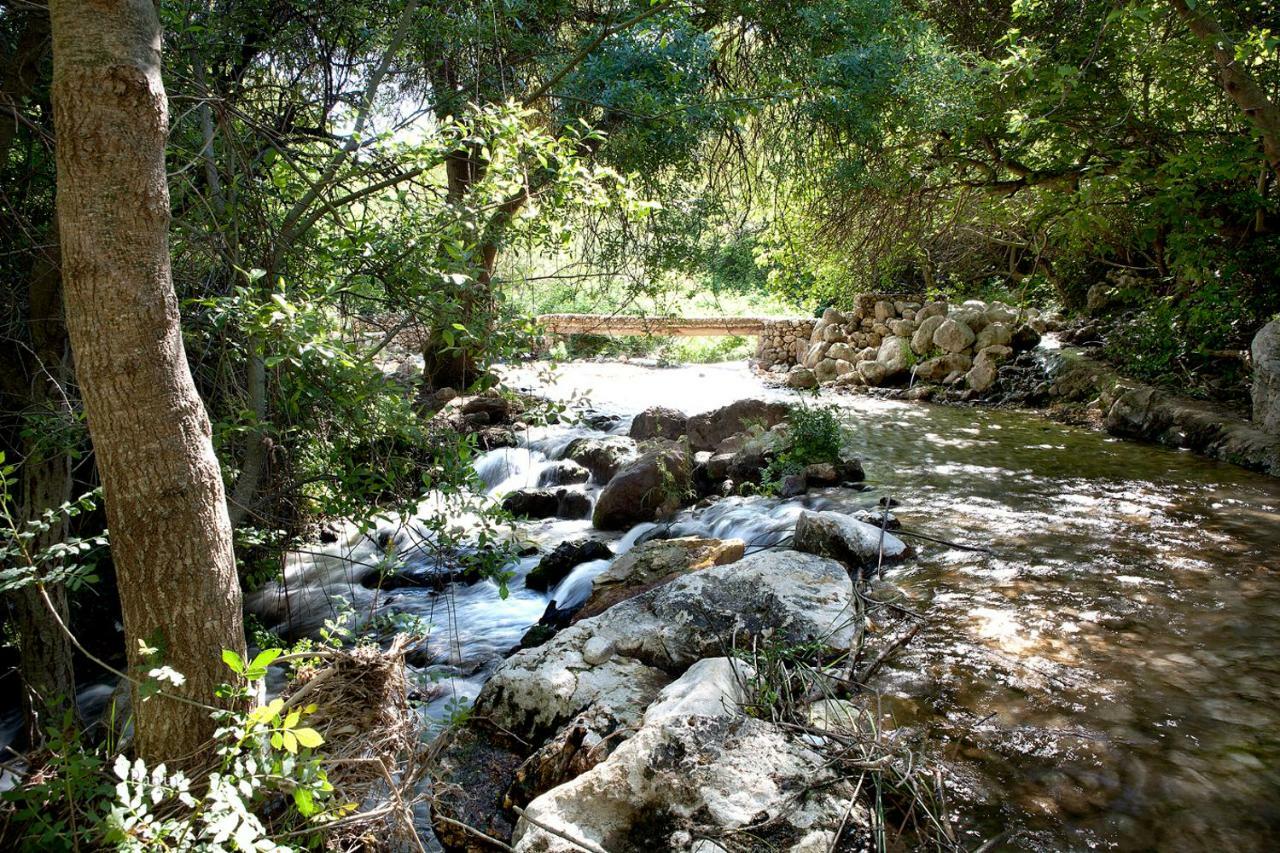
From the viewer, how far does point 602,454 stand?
8.80m

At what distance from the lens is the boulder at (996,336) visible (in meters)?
12.6

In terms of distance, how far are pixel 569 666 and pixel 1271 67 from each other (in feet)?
30.0

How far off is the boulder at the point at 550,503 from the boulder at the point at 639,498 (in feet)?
1.52

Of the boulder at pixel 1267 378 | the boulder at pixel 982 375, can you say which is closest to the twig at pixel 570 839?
A: the boulder at pixel 1267 378

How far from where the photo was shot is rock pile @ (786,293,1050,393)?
41.5 feet

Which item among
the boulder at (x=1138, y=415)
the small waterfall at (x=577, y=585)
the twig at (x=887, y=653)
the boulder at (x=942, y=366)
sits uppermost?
the boulder at (x=942, y=366)

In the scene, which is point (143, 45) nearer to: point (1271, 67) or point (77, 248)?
point (77, 248)

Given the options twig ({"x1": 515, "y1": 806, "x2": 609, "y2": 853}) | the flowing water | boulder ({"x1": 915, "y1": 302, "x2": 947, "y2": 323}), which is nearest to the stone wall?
boulder ({"x1": 915, "y1": 302, "x2": 947, "y2": 323})

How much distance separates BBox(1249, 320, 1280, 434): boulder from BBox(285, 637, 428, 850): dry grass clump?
8.33m

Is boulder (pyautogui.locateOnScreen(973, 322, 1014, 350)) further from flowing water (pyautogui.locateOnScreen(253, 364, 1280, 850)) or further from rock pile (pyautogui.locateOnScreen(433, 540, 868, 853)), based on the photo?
rock pile (pyautogui.locateOnScreen(433, 540, 868, 853))

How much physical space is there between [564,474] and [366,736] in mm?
6082

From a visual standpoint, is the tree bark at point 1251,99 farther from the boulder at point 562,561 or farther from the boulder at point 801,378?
the boulder at point 801,378

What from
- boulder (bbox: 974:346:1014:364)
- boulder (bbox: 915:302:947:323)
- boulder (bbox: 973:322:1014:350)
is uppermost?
boulder (bbox: 915:302:947:323)

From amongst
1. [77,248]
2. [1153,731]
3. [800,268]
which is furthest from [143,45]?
[800,268]
